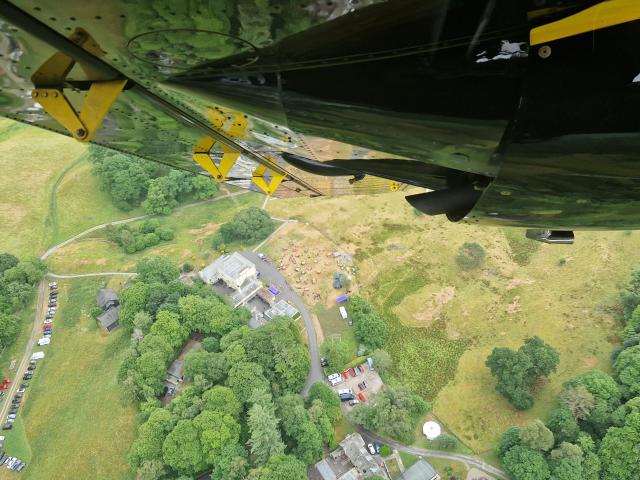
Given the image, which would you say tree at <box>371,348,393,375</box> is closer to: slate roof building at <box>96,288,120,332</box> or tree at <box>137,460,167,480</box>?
tree at <box>137,460,167,480</box>

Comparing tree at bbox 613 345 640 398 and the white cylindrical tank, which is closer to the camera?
tree at bbox 613 345 640 398

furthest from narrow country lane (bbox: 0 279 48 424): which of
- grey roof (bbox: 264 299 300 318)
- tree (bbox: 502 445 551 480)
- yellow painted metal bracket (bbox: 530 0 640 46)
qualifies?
yellow painted metal bracket (bbox: 530 0 640 46)

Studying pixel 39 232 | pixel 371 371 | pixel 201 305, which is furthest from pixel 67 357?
pixel 371 371

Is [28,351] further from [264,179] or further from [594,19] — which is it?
[594,19]

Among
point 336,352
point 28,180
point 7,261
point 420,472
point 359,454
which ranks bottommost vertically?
point 420,472

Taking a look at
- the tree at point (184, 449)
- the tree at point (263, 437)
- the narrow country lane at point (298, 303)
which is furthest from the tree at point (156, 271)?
the tree at point (263, 437)

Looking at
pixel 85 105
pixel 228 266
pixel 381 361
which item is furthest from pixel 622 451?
pixel 228 266
